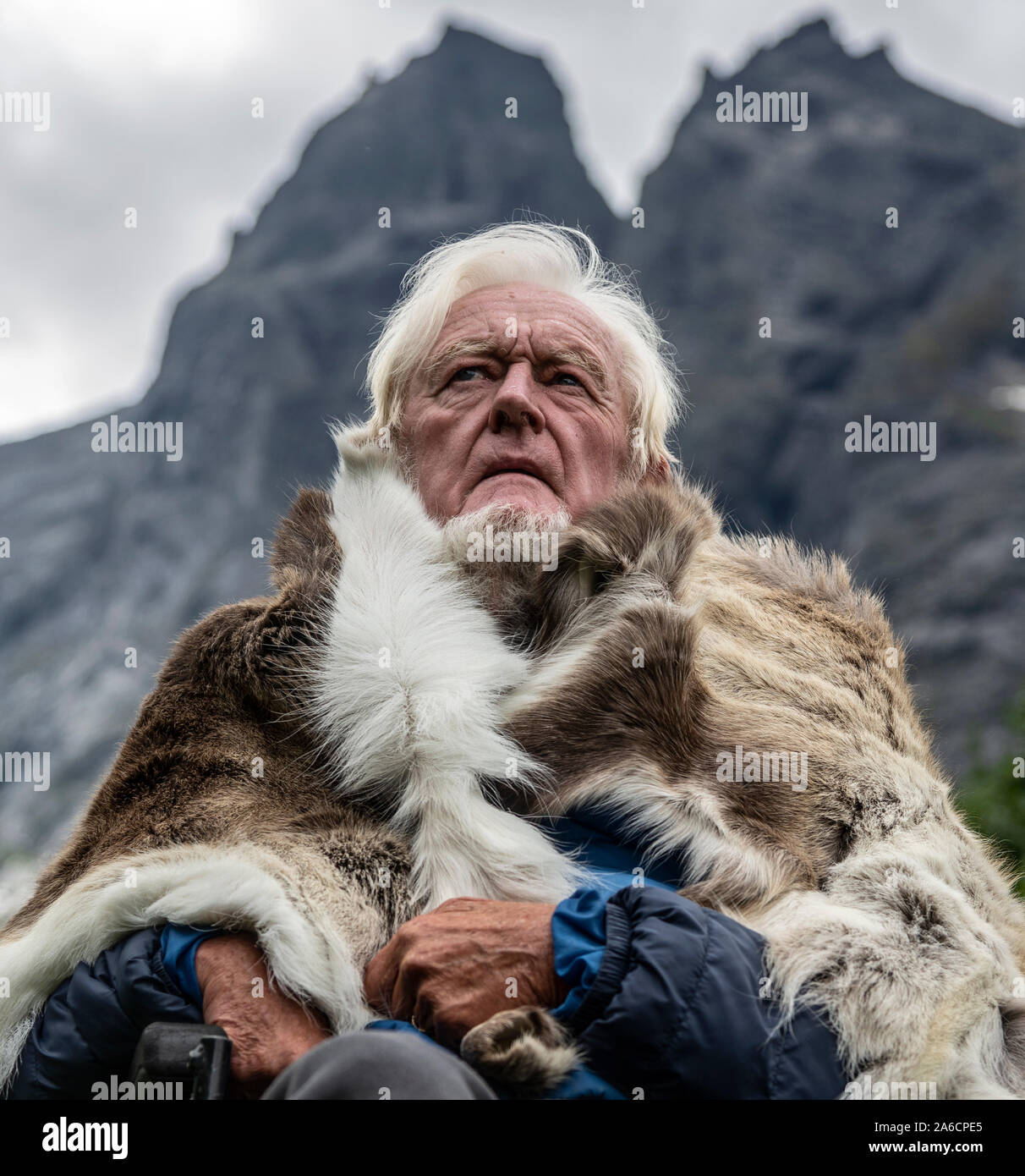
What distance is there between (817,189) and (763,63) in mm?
8983

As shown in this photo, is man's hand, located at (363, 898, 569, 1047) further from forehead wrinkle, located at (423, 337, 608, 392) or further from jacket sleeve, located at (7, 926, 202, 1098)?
forehead wrinkle, located at (423, 337, 608, 392)

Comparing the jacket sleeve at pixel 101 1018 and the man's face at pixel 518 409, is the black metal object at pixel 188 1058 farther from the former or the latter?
the man's face at pixel 518 409

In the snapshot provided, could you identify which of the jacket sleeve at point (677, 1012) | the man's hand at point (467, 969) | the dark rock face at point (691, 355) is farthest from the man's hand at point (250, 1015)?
the dark rock face at point (691, 355)

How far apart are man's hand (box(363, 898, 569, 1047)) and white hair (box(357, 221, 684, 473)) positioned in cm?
168

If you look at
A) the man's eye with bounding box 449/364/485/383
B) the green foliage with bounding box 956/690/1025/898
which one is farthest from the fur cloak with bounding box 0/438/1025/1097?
the green foliage with bounding box 956/690/1025/898

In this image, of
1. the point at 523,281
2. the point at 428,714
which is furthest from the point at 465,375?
the point at 428,714

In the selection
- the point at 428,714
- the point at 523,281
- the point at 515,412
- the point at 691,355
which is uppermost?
the point at 691,355

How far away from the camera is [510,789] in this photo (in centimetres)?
229

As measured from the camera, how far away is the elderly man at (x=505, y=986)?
1701 mm

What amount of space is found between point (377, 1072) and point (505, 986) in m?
0.36

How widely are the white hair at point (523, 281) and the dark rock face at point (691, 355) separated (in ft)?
57.7

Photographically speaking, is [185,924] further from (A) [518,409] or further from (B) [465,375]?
(B) [465,375]

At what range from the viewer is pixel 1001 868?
2666mm
